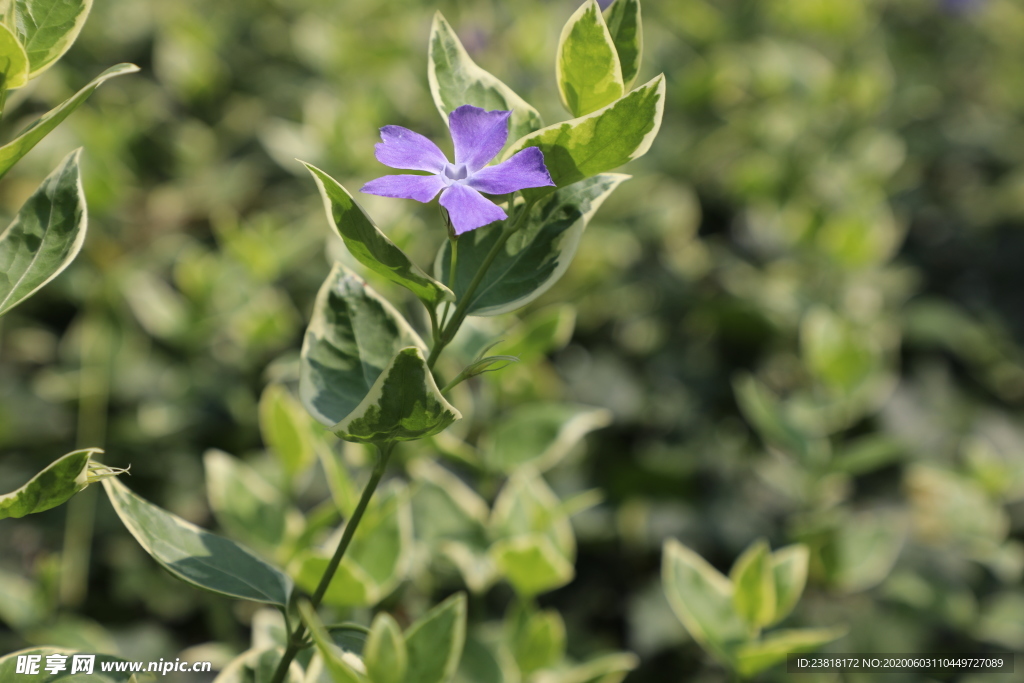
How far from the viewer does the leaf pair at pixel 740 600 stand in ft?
2.54

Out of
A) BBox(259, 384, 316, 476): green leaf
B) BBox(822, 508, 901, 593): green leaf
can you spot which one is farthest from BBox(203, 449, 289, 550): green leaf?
BBox(822, 508, 901, 593): green leaf

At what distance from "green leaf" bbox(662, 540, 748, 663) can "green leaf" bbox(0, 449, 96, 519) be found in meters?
0.58

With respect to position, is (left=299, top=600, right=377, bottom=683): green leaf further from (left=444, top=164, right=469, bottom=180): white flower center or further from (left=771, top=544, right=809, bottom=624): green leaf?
(left=771, top=544, right=809, bottom=624): green leaf

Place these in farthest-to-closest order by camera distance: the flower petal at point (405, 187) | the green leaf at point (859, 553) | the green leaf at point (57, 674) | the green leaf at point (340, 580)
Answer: the green leaf at point (859, 553) < the green leaf at point (340, 580) < the green leaf at point (57, 674) < the flower petal at point (405, 187)

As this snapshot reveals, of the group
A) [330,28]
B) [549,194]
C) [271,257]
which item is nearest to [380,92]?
[330,28]

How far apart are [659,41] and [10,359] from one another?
1576mm

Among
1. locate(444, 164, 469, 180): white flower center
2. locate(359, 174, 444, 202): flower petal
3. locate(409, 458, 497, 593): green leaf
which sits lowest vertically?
locate(409, 458, 497, 593): green leaf

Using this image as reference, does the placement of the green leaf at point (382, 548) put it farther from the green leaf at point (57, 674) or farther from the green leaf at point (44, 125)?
the green leaf at point (44, 125)

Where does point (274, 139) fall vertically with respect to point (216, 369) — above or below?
above

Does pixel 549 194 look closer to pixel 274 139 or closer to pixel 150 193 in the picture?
pixel 274 139

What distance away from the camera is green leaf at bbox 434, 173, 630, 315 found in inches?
20.6

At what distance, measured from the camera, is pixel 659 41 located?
1.92 m

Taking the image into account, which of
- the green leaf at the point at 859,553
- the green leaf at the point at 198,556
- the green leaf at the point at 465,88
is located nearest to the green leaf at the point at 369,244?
the green leaf at the point at 465,88

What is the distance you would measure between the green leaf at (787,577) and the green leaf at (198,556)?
53cm
